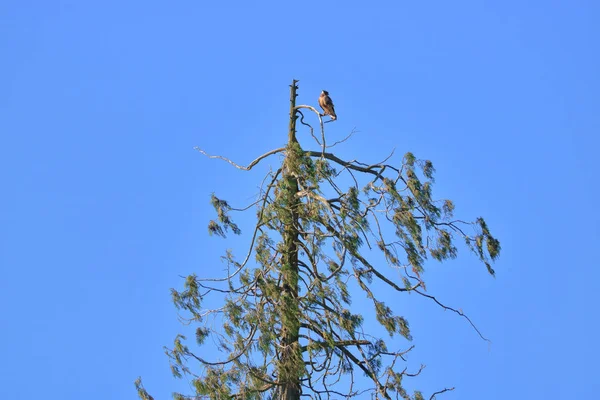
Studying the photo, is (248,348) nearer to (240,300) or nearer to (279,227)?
(240,300)

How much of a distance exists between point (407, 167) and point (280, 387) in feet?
8.21

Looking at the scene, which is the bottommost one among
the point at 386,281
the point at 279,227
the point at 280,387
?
the point at 280,387

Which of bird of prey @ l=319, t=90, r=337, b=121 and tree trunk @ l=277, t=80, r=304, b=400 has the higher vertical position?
bird of prey @ l=319, t=90, r=337, b=121

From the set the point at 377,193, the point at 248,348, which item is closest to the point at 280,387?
the point at 248,348

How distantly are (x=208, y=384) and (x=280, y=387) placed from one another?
701 mm

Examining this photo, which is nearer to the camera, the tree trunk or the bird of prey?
the tree trunk

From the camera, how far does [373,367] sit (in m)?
11.6

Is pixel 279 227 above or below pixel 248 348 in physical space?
above

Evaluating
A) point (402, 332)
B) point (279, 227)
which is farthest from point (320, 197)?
point (402, 332)

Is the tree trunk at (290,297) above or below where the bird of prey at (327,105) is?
below

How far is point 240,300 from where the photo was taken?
468 inches

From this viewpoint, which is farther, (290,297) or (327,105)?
(327,105)

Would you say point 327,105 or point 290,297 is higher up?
point 327,105

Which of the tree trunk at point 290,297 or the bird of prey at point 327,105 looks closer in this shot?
the tree trunk at point 290,297
